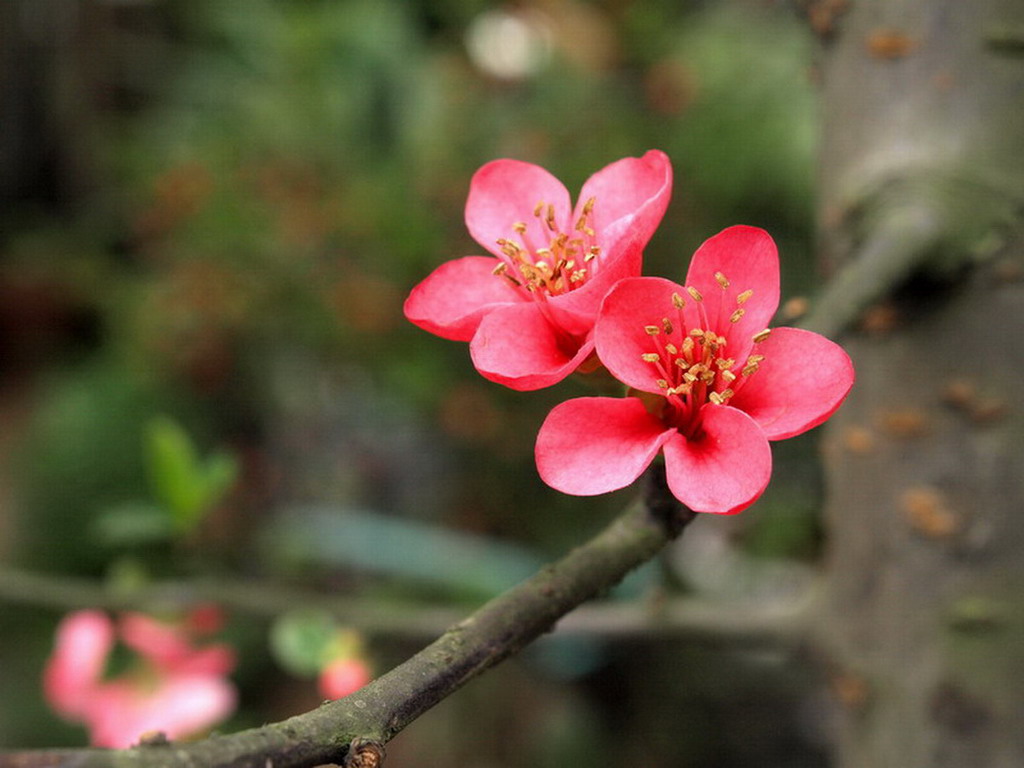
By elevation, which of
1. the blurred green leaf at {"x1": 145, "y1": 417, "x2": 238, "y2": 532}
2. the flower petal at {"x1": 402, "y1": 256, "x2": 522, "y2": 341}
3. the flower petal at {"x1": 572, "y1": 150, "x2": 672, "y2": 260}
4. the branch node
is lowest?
the branch node

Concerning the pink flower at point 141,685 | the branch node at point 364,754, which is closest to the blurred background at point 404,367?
the pink flower at point 141,685

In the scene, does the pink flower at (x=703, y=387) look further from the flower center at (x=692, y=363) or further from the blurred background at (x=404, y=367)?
the blurred background at (x=404, y=367)

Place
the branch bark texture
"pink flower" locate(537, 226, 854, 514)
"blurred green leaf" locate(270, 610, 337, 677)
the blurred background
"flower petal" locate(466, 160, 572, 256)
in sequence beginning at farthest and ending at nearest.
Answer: the blurred background
"blurred green leaf" locate(270, 610, 337, 677)
"flower petal" locate(466, 160, 572, 256)
"pink flower" locate(537, 226, 854, 514)
the branch bark texture

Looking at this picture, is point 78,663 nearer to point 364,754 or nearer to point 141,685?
point 141,685

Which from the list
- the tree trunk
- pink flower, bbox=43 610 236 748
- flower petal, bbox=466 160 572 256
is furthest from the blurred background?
flower petal, bbox=466 160 572 256

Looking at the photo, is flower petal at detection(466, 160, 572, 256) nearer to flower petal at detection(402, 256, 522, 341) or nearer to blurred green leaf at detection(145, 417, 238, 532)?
flower petal at detection(402, 256, 522, 341)

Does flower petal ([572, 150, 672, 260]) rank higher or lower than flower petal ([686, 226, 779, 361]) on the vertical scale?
higher
